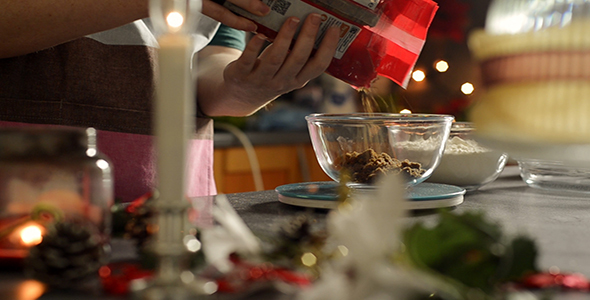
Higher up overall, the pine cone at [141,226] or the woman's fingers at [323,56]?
the woman's fingers at [323,56]

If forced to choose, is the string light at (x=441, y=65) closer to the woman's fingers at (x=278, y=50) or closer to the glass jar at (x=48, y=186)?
the woman's fingers at (x=278, y=50)

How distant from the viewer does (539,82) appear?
44 centimetres

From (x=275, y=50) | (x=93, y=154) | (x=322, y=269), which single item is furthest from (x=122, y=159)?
Answer: (x=322, y=269)

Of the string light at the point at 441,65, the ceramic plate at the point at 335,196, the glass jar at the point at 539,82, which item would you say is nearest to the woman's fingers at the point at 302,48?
the ceramic plate at the point at 335,196

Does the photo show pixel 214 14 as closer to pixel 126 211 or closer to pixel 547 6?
pixel 126 211

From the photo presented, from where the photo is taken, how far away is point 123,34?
1067 mm

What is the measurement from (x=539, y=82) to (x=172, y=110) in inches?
11.4

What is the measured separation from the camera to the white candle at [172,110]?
0.36 m

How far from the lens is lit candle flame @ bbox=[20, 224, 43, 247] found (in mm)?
466

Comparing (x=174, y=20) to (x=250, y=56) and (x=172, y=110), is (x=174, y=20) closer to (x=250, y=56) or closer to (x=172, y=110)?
(x=172, y=110)

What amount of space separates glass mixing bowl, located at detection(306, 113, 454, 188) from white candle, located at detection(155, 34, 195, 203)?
19.8 inches

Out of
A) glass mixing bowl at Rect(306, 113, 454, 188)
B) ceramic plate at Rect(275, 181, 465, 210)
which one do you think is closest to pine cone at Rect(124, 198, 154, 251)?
ceramic plate at Rect(275, 181, 465, 210)

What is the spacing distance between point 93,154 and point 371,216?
0.26 m

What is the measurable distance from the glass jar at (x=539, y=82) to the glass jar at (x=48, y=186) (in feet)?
1.11
